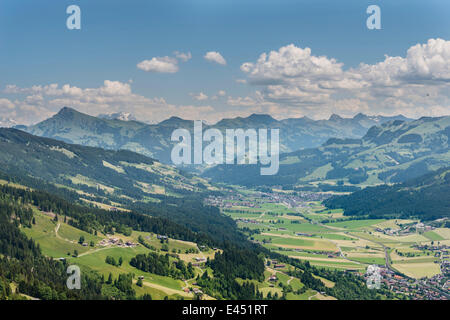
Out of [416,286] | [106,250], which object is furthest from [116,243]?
[416,286]

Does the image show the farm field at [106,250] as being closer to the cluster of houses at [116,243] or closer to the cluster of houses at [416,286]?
the cluster of houses at [116,243]

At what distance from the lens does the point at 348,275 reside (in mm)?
186250

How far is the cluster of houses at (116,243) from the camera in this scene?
160 meters

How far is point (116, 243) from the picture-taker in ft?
534

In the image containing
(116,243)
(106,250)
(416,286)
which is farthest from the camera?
(416,286)

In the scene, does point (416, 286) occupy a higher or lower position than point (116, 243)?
lower

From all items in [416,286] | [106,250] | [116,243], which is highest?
[106,250]


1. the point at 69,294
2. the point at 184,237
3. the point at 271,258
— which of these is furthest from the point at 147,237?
the point at 69,294

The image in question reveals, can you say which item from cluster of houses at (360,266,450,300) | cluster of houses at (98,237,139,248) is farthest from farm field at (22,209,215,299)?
cluster of houses at (360,266,450,300)

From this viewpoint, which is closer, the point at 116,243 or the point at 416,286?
the point at 116,243

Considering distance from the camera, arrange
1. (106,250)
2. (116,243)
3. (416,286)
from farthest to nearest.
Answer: (416,286) → (116,243) → (106,250)

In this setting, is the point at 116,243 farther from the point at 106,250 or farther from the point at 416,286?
the point at 416,286

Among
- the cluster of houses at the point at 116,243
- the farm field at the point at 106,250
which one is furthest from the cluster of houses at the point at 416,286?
the cluster of houses at the point at 116,243
